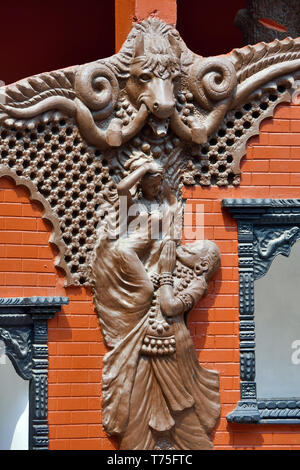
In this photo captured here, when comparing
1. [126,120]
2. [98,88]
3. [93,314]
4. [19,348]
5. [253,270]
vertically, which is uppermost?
[98,88]

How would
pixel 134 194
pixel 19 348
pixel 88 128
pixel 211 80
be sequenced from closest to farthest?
pixel 19 348, pixel 88 128, pixel 134 194, pixel 211 80

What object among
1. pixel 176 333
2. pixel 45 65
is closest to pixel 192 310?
pixel 176 333

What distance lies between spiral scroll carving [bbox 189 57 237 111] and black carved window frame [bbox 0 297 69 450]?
5.57 feet

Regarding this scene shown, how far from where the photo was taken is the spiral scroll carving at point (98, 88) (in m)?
9.33

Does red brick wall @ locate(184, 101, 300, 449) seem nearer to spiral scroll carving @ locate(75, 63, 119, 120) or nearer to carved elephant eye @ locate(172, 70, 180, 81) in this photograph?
carved elephant eye @ locate(172, 70, 180, 81)

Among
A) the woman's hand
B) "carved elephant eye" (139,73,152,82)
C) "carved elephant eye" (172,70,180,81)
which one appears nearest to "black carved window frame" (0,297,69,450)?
the woman's hand

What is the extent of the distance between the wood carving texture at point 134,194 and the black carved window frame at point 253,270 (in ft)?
0.74

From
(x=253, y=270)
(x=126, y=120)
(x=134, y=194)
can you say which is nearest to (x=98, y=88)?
(x=126, y=120)

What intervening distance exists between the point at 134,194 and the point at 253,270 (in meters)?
0.97

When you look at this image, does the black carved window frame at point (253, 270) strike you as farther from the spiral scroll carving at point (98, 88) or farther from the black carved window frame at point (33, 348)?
the black carved window frame at point (33, 348)

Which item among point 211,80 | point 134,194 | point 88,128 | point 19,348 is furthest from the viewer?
point 211,80

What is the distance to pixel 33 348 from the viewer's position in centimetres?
921

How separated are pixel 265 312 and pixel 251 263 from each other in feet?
1.18

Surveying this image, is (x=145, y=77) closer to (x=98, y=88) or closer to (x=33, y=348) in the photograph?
→ (x=98, y=88)
